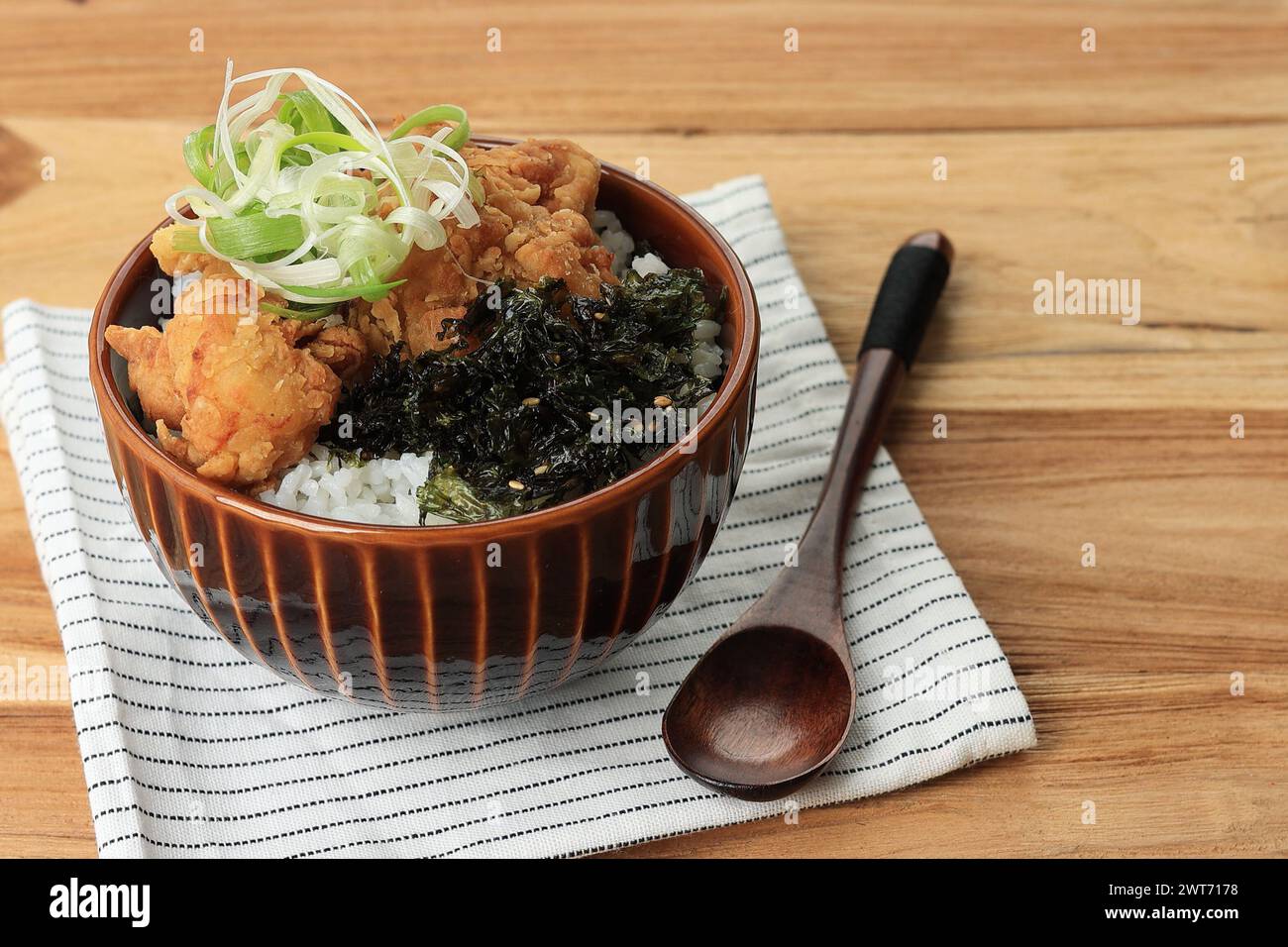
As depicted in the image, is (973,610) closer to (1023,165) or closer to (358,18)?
(1023,165)

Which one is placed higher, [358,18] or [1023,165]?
[358,18]

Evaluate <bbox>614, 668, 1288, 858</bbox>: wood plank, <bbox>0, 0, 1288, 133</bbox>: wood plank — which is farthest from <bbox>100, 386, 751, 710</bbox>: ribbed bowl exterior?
<bbox>0, 0, 1288, 133</bbox>: wood plank

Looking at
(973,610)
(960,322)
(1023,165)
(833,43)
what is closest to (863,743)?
(973,610)

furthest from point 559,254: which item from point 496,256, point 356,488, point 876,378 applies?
point 876,378
